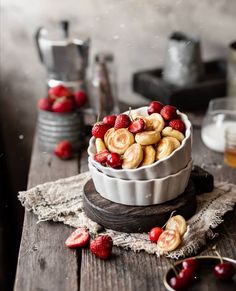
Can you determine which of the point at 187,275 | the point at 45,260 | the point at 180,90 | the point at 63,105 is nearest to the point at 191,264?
the point at 187,275

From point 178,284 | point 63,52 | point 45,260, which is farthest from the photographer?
point 63,52

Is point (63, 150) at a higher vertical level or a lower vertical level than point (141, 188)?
lower

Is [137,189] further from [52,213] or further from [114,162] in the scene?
[52,213]

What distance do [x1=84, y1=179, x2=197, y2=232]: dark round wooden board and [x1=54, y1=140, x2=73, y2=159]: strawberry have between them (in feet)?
1.15

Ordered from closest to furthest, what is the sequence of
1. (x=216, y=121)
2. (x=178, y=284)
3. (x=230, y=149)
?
(x=178, y=284)
(x=230, y=149)
(x=216, y=121)

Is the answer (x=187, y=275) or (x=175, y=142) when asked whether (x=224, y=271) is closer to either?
(x=187, y=275)

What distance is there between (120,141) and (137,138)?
33 mm

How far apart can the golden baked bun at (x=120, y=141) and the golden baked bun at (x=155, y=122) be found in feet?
0.15

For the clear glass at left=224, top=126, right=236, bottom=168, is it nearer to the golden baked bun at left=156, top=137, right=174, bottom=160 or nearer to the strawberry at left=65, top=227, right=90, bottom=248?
the golden baked bun at left=156, top=137, right=174, bottom=160

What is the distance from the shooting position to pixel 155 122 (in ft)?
3.92

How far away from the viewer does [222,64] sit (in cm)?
199

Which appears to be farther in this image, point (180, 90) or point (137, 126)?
point (180, 90)

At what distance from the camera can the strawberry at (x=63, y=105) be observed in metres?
1.56

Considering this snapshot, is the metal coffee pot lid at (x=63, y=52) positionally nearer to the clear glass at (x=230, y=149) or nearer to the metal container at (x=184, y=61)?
the metal container at (x=184, y=61)
